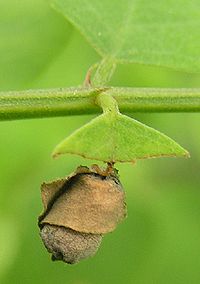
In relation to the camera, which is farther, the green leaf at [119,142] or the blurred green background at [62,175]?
the blurred green background at [62,175]

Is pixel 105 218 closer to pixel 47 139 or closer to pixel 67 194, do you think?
pixel 67 194

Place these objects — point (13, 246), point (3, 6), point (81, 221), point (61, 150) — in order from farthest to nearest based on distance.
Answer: point (3, 6), point (13, 246), point (81, 221), point (61, 150)

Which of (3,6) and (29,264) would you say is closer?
(29,264)

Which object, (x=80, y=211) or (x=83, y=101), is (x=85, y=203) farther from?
(x=83, y=101)

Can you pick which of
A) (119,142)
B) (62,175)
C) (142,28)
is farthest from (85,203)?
(62,175)

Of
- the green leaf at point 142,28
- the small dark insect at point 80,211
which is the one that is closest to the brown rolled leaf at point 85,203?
the small dark insect at point 80,211

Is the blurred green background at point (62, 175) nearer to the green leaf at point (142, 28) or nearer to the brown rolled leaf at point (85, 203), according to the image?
the green leaf at point (142, 28)

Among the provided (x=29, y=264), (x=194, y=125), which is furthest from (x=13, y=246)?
(x=194, y=125)
